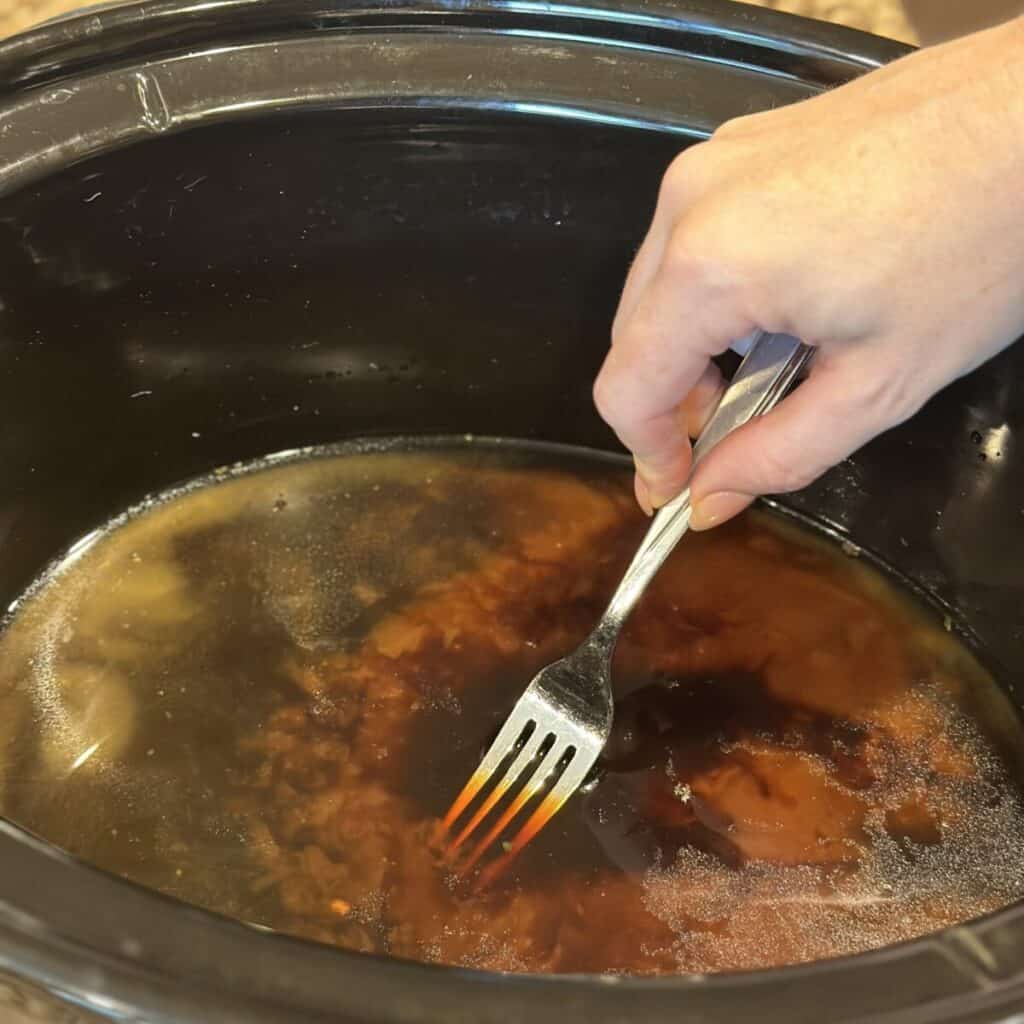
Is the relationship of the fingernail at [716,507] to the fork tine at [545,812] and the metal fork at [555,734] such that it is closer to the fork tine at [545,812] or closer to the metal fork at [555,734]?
the metal fork at [555,734]

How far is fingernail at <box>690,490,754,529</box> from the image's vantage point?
606 mm

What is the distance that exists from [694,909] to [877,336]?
37 centimetres

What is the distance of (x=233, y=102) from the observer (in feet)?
2.60

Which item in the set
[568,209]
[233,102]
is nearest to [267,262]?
[233,102]

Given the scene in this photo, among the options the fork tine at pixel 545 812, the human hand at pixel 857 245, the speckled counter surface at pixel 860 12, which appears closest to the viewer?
the human hand at pixel 857 245

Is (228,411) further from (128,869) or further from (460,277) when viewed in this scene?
(128,869)

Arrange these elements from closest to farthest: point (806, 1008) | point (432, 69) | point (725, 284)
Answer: point (806, 1008) → point (725, 284) → point (432, 69)

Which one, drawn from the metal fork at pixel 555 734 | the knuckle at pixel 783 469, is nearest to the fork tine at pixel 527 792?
the metal fork at pixel 555 734

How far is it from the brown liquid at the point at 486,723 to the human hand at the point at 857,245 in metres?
0.29

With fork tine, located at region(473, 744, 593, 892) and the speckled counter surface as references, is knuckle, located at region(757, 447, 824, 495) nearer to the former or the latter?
fork tine, located at region(473, 744, 593, 892)

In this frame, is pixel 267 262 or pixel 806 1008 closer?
pixel 806 1008

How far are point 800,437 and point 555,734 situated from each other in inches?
11.9

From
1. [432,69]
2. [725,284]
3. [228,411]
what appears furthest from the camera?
[228,411]

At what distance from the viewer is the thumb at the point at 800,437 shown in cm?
52
